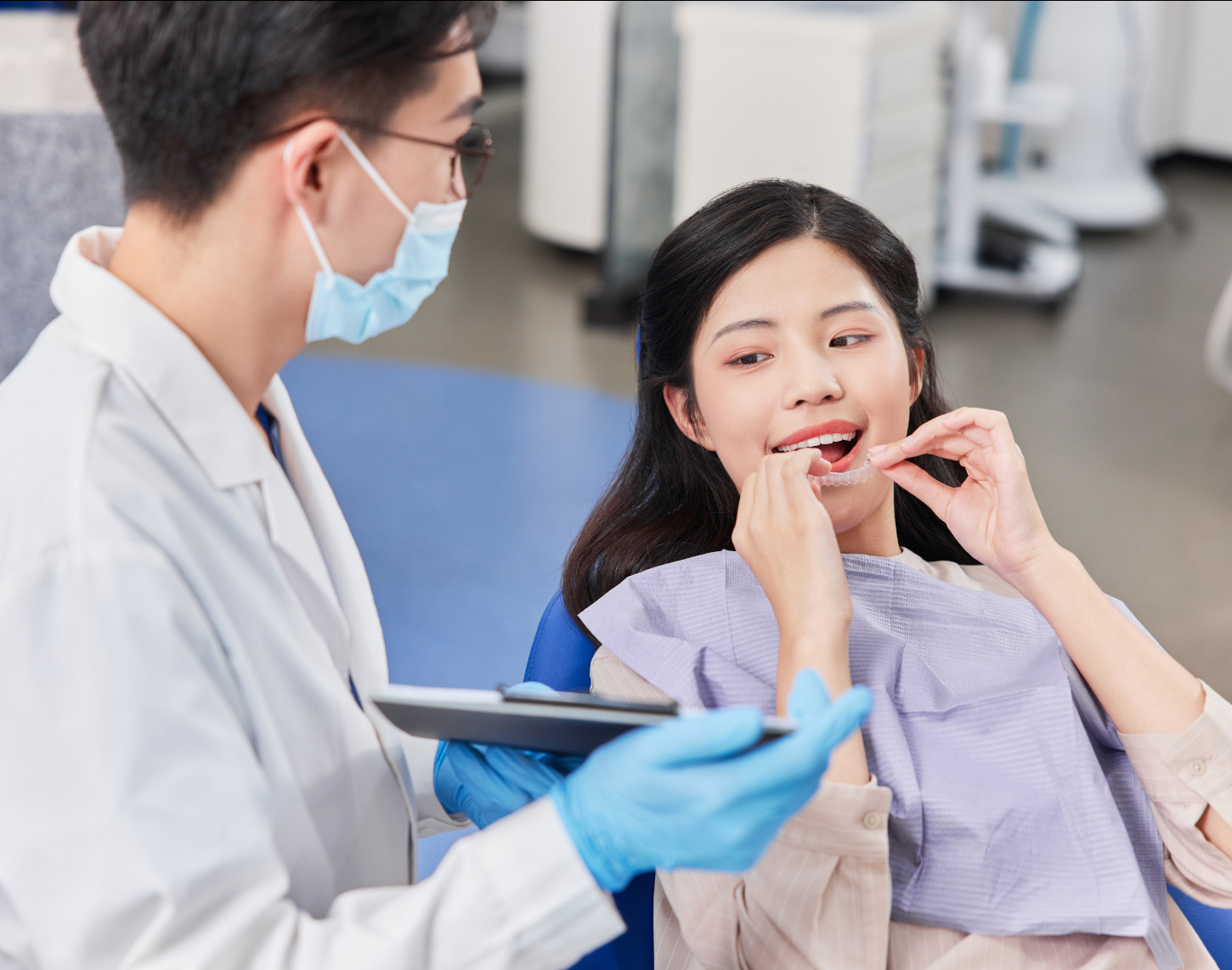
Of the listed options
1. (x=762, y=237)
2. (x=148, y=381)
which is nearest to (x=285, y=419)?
(x=148, y=381)

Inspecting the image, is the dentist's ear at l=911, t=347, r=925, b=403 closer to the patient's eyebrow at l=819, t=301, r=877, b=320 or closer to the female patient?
the female patient

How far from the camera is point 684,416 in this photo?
1.66 metres

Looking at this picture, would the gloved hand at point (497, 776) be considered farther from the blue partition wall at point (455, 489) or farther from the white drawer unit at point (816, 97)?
the white drawer unit at point (816, 97)

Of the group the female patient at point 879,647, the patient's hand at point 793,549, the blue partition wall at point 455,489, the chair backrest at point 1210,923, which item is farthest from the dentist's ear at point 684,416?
the blue partition wall at point 455,489

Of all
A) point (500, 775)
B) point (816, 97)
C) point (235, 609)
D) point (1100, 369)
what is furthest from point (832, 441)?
point (1100, 369)

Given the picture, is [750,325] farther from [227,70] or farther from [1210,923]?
[1210,923]

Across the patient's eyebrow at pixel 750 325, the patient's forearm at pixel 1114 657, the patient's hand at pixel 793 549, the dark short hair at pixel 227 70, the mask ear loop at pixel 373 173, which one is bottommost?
the patient's forearm at pixel 1114 657

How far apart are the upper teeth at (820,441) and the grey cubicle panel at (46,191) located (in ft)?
6.84

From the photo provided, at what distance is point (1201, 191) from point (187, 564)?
22.0ft

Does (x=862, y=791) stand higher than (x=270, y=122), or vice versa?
(x=270, y=122)

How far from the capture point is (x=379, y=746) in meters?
1.14

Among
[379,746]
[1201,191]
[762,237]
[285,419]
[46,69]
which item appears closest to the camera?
[379,746]

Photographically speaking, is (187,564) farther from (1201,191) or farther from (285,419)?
(1201,191)

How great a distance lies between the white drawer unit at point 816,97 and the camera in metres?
4.16
